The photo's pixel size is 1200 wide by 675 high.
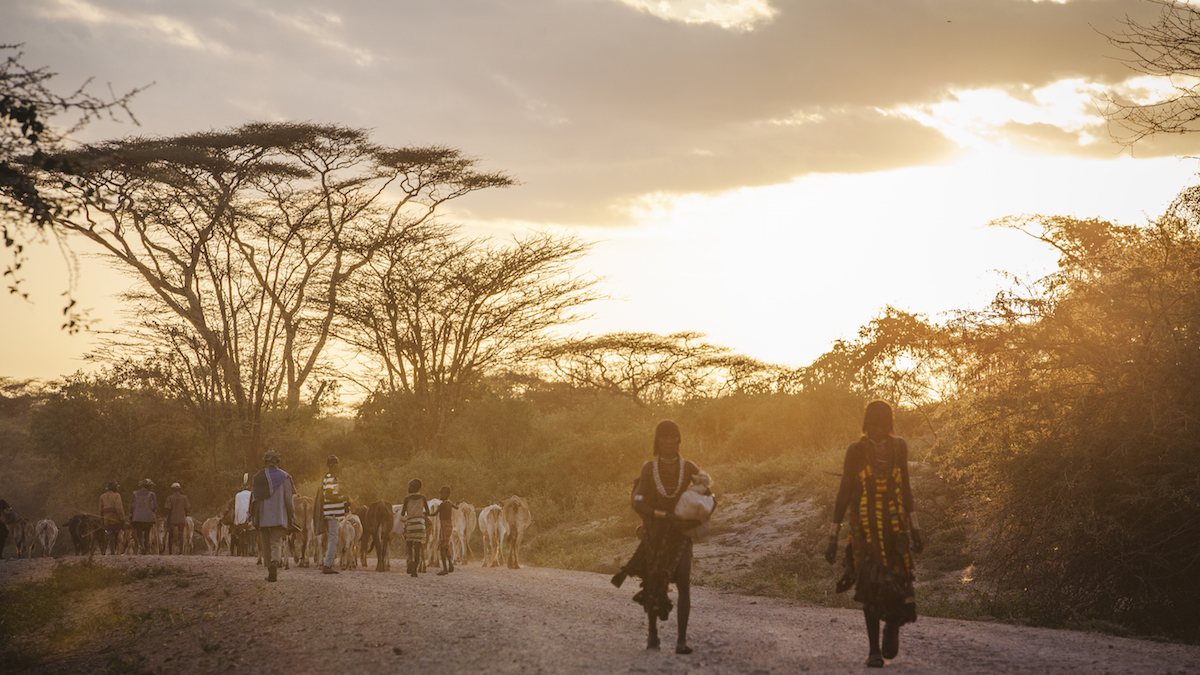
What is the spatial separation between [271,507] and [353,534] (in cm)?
311

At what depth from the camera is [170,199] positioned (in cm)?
2794

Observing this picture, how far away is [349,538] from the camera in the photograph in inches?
623

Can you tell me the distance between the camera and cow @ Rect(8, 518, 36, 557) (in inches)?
876

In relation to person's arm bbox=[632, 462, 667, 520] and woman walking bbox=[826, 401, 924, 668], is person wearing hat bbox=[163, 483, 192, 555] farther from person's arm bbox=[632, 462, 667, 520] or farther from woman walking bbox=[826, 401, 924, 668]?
woman walking bbox=[826, 401, 924, 668]

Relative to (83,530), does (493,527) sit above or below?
above

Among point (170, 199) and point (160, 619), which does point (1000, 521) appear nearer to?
point (160, 619)

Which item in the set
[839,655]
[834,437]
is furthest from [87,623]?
[834,437]

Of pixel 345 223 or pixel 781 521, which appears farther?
pixel 345 223

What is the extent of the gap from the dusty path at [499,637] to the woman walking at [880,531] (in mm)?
410

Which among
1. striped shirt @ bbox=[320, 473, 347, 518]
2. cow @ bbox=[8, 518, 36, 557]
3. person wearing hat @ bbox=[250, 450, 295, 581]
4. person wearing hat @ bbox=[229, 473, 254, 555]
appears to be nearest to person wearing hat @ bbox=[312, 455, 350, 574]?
striped shirt @ bbox=[320, 473, 347, 518]

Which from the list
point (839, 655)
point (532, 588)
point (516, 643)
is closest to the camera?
point (839, 655)

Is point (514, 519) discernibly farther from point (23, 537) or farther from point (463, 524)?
point (23, 537)

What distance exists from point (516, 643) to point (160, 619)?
4.70 meters

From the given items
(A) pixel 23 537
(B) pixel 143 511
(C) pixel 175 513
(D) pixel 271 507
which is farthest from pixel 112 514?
(D) pixel 271 507
